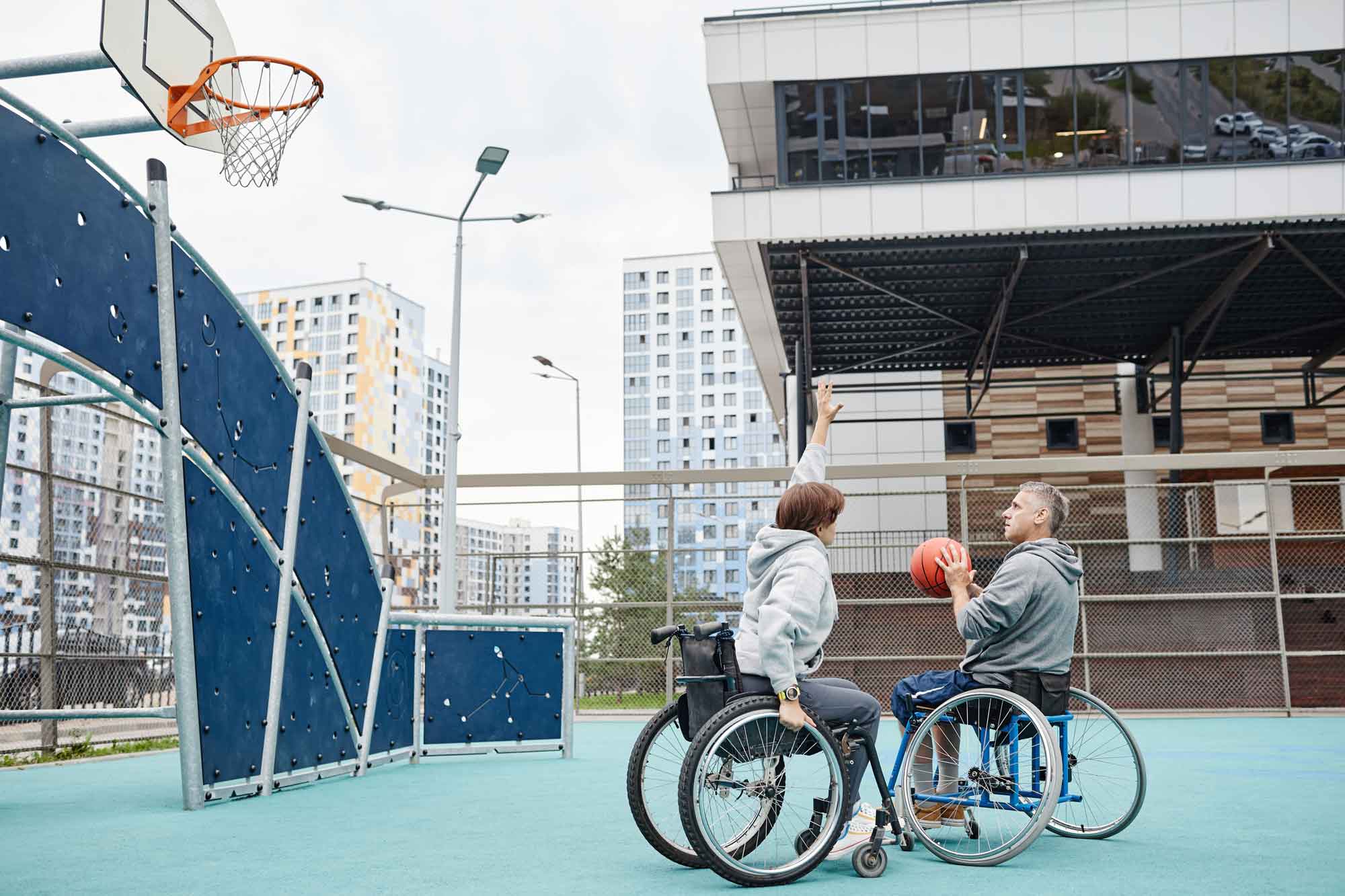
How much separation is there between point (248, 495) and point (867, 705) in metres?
4.33

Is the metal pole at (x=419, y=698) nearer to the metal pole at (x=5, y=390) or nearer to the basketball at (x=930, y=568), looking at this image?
the metal pole at (x=5, y=390)

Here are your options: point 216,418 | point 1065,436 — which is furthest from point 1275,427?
point 216,418

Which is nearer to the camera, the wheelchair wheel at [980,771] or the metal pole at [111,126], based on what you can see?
the wheelchair wheel at [980,771]

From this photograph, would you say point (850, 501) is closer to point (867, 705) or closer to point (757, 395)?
point (867, 705)

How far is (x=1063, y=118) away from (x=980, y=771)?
18711 mm

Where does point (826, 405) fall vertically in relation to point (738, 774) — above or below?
above

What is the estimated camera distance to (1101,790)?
8406 millimetres

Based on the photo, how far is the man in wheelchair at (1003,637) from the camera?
18.1 feet

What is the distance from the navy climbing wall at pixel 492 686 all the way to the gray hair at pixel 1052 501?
6.13 meters

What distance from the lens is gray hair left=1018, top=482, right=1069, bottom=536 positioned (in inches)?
231

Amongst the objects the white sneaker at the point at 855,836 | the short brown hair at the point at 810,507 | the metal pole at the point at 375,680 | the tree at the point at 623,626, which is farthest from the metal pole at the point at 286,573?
the tree at the point at 623,626

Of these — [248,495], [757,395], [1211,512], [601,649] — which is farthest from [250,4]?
[757,395]

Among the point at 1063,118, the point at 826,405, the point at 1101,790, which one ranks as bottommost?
the point at 1101,790

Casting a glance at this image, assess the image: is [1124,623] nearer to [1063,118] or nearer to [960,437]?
[1063,118]
